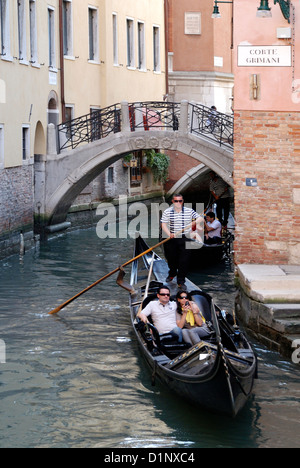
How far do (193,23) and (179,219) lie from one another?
12.9 meters

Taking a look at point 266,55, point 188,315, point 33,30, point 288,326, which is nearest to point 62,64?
point 33,30

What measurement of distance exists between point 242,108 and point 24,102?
17.3 ft

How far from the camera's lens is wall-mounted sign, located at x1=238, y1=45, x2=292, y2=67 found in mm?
9828

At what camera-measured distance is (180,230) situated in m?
9.85

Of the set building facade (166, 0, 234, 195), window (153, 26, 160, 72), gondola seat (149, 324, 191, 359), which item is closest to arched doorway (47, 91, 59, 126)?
window (153, 26, 160, 72)

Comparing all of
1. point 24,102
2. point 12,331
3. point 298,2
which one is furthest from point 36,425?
point 24,102

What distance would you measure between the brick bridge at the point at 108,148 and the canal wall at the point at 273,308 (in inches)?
222

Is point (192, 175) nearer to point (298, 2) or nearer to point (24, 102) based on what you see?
point (24, 102)

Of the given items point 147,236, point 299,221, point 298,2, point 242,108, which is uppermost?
point 298,2

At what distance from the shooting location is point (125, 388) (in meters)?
7.54

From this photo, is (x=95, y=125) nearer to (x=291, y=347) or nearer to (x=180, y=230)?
(x=180, y=230)

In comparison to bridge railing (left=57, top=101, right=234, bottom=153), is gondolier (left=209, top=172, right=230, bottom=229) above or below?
below

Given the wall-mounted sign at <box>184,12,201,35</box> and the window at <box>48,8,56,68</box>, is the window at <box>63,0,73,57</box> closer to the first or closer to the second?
the window at <box>48,8,56,68</box>

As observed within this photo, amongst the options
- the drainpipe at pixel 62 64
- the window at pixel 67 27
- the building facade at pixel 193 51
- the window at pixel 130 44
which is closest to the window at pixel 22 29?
the drainpipe at pixel 62 64
